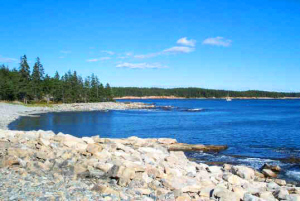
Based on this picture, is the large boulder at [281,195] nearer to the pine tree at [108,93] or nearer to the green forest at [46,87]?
the green forest at [46,87]

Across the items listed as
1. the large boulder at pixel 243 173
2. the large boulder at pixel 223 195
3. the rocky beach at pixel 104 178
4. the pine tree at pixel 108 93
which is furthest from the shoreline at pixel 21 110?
the large boulder at pixel 223 195

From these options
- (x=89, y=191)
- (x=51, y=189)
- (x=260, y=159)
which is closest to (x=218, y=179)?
(x=89, y=191)

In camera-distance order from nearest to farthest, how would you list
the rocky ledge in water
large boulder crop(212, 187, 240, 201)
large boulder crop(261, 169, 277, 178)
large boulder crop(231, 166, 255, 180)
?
1. the rocky ledge in water
2. large boulder crop(212, 187, 240, 201)
3. large boulder crop(231, 166, 255, 180)
4. large boulder crop(261, 169, 277, 178)

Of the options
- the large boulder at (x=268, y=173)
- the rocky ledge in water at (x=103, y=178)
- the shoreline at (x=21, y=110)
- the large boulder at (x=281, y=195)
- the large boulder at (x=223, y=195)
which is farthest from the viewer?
the shoreline at (x=21, y=110)

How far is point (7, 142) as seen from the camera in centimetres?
1490

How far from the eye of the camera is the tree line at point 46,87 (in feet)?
248

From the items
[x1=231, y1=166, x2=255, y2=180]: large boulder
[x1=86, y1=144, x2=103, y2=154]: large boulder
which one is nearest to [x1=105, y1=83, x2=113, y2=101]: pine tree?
[x1=86, y1=144, x2=103, y2=154]: large boulder

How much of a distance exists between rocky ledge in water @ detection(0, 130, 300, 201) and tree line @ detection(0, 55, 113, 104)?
66429mm

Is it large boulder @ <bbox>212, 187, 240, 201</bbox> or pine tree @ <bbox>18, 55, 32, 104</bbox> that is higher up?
pine tree @ <bbox>18, 55, 32, 104</bbox>

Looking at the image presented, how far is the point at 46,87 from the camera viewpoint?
8438 centimetres

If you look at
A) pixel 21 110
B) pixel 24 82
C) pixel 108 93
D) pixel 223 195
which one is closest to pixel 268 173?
pixel 223 195

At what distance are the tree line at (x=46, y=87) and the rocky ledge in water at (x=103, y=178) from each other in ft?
218

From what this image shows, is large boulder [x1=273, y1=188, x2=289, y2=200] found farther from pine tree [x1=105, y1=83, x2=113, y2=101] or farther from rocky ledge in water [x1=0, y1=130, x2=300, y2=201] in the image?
pine tree [x1=105, y1=83, x2=113, y2=101]

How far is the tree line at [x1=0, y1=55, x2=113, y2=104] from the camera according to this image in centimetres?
7550
